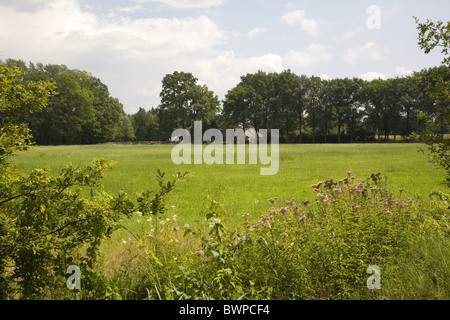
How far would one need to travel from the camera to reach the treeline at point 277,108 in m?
78.4

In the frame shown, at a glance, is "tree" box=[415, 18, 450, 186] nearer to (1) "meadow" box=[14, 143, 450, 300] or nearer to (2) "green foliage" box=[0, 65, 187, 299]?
(1) "meadow" box=[14, 143, 450, 300]

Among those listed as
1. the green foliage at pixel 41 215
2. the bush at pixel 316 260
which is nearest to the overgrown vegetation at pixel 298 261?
the bush at pixel 316 260

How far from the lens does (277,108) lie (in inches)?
3735

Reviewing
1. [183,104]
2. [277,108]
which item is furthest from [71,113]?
[277,108]

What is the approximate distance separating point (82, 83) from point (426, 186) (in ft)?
274

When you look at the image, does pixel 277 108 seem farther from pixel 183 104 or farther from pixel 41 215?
pixel 41 215

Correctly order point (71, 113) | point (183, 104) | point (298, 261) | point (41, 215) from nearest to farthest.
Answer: point (41, 215)
point (298, 261)
point (71, 113)
point (183, 104)

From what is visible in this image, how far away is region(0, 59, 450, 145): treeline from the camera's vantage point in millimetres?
78438

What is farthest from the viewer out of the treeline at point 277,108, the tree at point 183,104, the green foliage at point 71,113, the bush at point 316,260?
the tree at point 183,104

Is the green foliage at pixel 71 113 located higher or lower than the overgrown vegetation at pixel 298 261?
higher

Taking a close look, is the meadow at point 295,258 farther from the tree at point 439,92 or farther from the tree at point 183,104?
the tree at point 183,104

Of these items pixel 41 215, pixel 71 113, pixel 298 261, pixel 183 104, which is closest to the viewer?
pixel 41 215

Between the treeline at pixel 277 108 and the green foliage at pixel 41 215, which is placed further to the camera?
the treeline at pixel 277 108
